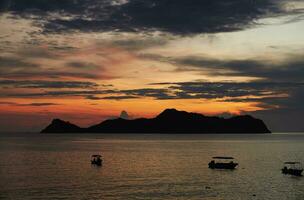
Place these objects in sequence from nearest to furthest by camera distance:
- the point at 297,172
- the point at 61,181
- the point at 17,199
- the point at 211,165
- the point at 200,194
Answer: the point at 17,199 < the point at 200,194 < the point at 61,181 < the point at 297,172 < the point at 211,165

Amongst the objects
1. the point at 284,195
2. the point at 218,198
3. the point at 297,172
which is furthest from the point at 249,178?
the point at 218,198

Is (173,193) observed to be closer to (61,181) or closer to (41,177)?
(61,181)

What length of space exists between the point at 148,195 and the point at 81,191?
550 inches

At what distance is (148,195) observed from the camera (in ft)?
253

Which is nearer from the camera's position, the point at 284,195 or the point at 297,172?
the point at 284,195

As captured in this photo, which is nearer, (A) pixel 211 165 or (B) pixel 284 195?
(B) pixel 284 195

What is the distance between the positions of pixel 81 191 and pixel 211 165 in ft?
189

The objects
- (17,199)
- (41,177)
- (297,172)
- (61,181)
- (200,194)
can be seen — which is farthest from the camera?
(297,172)

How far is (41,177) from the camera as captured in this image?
104 meters

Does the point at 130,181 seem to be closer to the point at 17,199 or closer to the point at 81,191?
the point at 81,191

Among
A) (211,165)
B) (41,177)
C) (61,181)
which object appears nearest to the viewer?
(61,181)

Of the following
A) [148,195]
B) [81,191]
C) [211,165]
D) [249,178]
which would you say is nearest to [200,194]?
[148,195]

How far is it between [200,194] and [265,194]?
40.9ft

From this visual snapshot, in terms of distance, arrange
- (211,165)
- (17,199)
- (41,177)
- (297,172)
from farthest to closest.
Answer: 1. (211,165)
2. (297,172)
3. (41,177)
4. (17,199)
